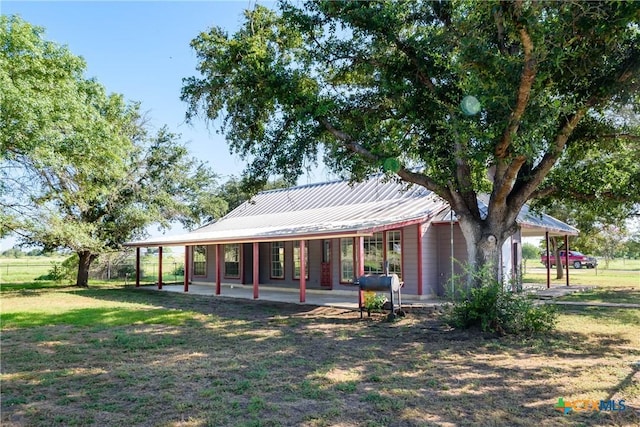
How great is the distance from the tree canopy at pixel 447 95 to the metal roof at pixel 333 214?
177 centimetres

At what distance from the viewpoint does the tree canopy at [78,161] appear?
13891 mm

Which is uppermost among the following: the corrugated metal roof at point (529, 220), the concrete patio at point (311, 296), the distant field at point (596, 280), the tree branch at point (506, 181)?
the tree branch at point (506, 181)

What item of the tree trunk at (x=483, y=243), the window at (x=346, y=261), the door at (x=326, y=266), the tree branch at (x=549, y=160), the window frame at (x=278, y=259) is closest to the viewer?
the tree branch at (x=549, y=160)

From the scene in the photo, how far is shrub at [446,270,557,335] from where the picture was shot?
344 inches

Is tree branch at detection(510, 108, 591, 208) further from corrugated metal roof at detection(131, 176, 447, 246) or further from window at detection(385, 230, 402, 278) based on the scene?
window at detection(385, 230, 402, 278)

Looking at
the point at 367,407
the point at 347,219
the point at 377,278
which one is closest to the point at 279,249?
the point at 347,219

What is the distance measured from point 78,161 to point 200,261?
9075 mm

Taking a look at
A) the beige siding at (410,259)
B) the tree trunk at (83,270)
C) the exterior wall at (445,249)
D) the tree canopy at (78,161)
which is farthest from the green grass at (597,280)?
the tree trunk at (83,270)

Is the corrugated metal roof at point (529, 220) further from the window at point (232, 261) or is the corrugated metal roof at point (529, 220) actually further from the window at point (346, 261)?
the window at point (232, 261)

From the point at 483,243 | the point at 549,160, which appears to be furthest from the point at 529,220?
the point at 483,243

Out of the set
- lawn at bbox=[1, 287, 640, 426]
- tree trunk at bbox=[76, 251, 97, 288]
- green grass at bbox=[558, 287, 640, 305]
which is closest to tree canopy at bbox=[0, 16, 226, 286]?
tree trunk at bbox=[76, 251, 97, 288]

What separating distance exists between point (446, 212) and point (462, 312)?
19.3ft

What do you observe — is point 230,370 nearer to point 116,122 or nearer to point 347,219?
point 347,219

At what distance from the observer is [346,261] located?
649 inches
